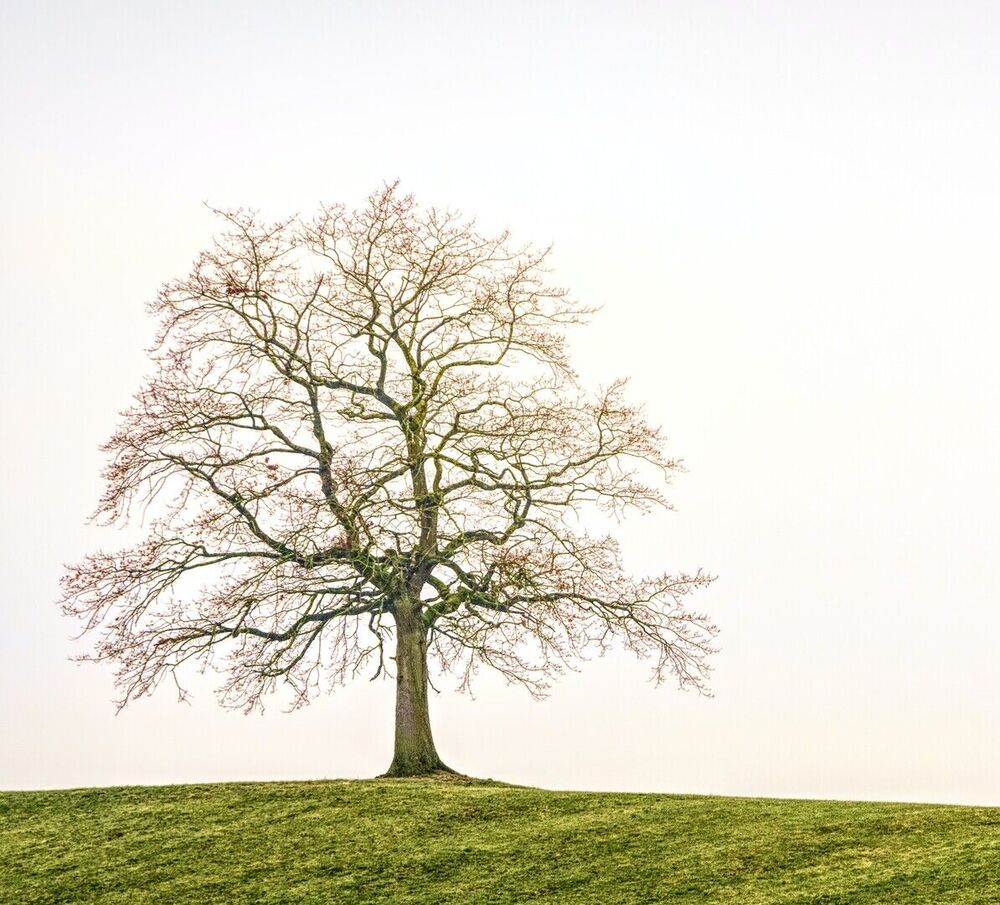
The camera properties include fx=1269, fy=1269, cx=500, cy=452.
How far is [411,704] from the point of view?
19.8 metres

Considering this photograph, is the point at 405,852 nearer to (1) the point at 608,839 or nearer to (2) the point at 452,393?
(1) the point at 608,839

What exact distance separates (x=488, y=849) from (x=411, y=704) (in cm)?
557

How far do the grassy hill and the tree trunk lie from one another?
159 centimetres

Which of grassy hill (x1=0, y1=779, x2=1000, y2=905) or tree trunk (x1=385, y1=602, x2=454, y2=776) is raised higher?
tree trunk (x1=385, y1=602, x2=454, y2=776)

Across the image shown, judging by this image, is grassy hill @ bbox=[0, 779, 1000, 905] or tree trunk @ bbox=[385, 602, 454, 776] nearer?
grassy hill @ bbox=[0, 779, 1000, 905]

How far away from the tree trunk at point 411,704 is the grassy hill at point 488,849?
62.8 inches

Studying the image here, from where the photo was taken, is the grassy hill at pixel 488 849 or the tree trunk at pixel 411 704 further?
the tree trunk at pixel 411 704

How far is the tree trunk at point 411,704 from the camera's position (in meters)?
19.7

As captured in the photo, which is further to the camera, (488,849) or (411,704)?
(411,704)

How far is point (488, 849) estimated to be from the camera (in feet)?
47.3

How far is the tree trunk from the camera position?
19.7m

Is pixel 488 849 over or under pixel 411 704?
under

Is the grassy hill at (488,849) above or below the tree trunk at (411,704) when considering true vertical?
below

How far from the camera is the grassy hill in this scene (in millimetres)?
12680
